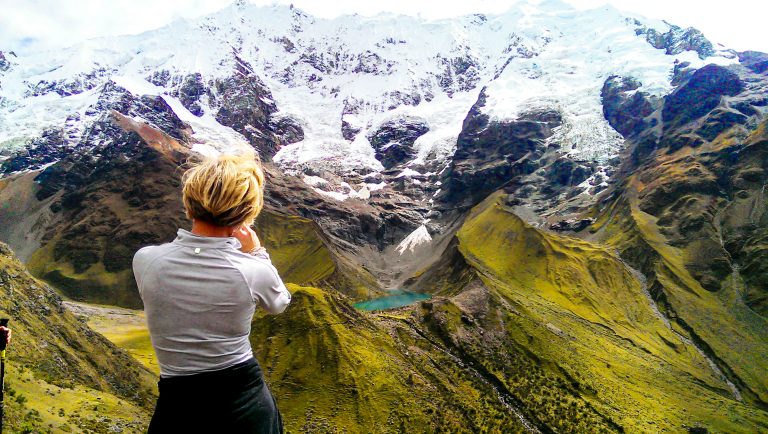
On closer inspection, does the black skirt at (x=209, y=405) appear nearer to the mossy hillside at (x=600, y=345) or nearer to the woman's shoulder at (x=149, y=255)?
the woman's shoulder at (x=149, y=255)

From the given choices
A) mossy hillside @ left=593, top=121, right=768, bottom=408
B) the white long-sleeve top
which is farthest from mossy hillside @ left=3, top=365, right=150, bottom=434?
mossy hillside @ left=593, top=121, right=768, bottom=408

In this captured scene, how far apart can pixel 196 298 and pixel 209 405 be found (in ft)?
2.97

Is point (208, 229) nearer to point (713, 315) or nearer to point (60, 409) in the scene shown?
point (60, 409)

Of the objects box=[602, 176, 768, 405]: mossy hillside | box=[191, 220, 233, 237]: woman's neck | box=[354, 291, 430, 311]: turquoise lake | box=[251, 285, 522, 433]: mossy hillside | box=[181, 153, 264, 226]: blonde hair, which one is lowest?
box=[354, 291, 430, 311]: turquoise lake

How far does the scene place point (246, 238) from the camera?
4.47m

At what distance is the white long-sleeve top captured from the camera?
400 centimetres

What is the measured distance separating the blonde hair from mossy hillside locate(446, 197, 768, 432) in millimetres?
97546

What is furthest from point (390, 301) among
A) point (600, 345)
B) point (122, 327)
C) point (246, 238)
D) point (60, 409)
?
point (246, 238)

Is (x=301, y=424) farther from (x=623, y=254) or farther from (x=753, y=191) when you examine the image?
(x=753, y=191)

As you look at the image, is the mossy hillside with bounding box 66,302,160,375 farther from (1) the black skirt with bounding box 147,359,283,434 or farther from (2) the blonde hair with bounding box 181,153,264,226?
(2) the blonde hair with bounding box 181,153,264,226

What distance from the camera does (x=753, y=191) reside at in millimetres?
194750

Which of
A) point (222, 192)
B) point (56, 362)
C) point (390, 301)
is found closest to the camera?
point (222, 192)

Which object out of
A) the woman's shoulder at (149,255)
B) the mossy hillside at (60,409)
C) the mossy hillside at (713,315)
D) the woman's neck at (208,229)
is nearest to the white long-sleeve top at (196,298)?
the woman's shoulder at (149,255)

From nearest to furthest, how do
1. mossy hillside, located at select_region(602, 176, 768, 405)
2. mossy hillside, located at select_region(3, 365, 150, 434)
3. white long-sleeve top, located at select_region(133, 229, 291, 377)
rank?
1. white long-sleeve top, located at select_region(133, 229, 291, 377)
2. mossy hillside, located at select_region(3, 365, 150, 434)
3. mossy hillside, located at select_region(602, 176, 768, 405)
